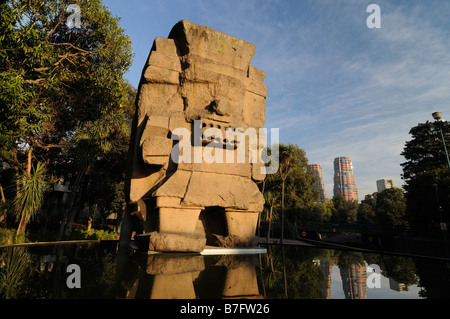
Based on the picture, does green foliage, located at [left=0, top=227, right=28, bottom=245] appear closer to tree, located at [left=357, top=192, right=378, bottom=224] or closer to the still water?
the still water

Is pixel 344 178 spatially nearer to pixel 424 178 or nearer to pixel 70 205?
pixel 424 178

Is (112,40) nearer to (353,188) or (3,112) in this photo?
(3,112)

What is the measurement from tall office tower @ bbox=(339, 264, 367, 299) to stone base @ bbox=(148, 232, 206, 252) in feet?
8.07

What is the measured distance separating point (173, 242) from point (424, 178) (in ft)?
74.6

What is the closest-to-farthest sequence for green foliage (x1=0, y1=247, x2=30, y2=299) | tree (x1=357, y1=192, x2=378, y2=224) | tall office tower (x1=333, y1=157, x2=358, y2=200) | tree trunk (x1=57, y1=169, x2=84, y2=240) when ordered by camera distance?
green foliage (x1=0, y1=247, x2=30, y2=299) → tree trunk (x1=57, y1=169, x2=84, y2=240) → tree (x1=357, y1=192, x2=378, y2=224) → tall office tower (x1=333, y1=157, x2=358, y2=200)

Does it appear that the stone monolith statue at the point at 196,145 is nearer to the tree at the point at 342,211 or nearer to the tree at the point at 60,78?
the tree at the point at 60,78

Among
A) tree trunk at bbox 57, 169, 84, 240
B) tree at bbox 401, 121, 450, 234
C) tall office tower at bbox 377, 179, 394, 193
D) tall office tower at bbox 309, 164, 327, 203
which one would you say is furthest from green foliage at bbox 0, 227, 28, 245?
tall office tower at bbox 377, 179, 394, 193

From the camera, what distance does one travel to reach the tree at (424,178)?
17750mm

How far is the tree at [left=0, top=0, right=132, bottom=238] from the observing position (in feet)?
20.8

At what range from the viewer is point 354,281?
9.87 ft

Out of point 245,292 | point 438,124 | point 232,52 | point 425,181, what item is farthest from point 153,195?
point 425,181

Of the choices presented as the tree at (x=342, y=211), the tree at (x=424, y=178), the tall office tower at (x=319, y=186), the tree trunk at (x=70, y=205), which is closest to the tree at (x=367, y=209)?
the tree at (x=342, y=211)

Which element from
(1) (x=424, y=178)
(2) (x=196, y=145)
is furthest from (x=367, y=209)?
(2) (x=196, y=145)

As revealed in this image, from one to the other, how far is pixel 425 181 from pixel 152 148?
74.1 ft
